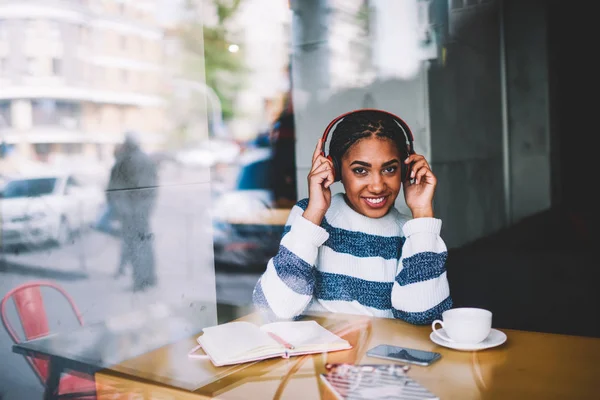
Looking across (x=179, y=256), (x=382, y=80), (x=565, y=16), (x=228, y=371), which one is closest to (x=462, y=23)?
(x=382, y=80)

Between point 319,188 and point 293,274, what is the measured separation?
0.30m

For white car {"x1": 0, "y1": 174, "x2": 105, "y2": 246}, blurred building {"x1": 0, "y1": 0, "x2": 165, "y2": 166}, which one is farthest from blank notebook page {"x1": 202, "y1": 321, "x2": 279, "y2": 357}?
blurred building {"x1": 0, "y1": 0, "x2": 165, "y2": 166}

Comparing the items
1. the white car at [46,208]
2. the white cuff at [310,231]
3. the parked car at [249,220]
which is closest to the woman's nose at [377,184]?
the white cuff at [310,231]

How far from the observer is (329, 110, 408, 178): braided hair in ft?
6.34

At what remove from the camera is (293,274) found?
1752 mm

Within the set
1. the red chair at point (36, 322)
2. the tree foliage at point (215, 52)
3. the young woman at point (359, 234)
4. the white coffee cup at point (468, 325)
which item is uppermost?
the tree foliage at point (215, 52)

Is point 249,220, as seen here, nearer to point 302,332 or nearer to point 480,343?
point 302,332

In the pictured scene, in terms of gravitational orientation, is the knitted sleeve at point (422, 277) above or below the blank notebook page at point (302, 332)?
above

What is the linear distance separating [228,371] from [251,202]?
13.6ft

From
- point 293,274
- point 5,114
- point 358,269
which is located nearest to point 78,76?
point 5,114

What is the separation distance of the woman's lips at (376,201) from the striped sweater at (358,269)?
0.06 m

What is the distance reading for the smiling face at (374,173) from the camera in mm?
1901

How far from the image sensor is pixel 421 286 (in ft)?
5.57

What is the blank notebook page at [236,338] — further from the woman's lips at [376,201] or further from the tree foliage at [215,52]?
the tree foliage at [215,52]
